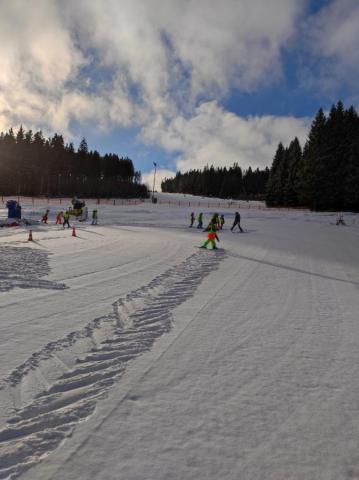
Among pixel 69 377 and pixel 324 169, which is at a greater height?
pixel 324 169

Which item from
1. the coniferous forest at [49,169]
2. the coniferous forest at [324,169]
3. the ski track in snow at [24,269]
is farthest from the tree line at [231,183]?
the ski track in snow at [24,269]

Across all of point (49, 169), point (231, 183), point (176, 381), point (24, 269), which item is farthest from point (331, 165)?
point (231, 183)

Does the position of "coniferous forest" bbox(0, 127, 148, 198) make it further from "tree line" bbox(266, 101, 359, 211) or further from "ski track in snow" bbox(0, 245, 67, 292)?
"ski track in snow" bbox(0, 245, 67, 292)

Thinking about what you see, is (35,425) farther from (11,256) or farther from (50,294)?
(11,256)

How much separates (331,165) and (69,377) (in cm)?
5185

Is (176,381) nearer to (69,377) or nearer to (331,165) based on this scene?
(69,377)

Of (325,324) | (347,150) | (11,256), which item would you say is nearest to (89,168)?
(347,150)

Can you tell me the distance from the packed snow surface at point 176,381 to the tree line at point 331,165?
43.6 m

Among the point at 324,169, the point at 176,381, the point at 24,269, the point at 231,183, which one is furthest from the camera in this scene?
the point at 231,183

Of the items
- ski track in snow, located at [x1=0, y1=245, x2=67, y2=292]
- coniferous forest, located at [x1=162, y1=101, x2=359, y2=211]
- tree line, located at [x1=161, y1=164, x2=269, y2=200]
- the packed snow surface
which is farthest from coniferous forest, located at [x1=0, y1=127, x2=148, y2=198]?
the packed snow surface

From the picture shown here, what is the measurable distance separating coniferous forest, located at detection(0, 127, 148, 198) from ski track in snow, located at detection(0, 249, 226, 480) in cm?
7294

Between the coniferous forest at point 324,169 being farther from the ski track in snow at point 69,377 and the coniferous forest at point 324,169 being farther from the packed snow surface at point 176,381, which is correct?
the ski track in snow at point 69,377

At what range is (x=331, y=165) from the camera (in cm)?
4850

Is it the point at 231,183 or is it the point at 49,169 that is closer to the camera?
the point at 49,169
